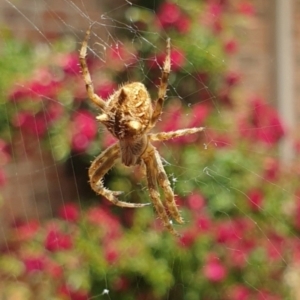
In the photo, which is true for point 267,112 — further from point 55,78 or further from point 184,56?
point 55,78

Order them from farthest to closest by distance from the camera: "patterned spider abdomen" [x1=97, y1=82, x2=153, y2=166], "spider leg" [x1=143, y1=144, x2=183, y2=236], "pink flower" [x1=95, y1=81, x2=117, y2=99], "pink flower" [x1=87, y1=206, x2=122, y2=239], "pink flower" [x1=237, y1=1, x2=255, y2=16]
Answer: "pink flower" [x1=237, y1=1, x2=255, y2=16] < "pink flower" [x1=87, y1=206, x2=122, y2=239] < "pink flower" [x1=95, y1=81, x2=117, y2=99] < "spider leg" [x1=143, y1=144, x2=183, y2=236] < "patterned spider abdomen" [x1=97, y1=82, x2=153, y2=166]

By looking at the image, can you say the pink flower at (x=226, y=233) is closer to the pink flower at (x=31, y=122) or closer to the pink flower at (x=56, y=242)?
the pink flower at (x=56, y=242)

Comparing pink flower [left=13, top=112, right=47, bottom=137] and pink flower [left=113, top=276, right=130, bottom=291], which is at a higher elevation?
pink flower [left=13, top=112, right=47, bottom=137]

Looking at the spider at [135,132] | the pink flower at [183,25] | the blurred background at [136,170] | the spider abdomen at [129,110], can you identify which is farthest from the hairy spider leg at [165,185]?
the pink flower at [183,25]

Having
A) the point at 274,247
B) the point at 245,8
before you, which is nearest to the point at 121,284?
the point at 274,247

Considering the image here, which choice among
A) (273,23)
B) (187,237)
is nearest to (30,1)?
(187,237)

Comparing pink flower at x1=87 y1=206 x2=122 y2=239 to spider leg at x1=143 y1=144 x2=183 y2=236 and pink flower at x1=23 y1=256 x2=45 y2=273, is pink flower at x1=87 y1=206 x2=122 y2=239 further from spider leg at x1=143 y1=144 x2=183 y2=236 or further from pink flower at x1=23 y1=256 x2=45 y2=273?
spider leg at x1=143 y1=144 x2=183 y2=236

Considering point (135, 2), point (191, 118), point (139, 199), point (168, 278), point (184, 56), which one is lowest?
point (168, 278)

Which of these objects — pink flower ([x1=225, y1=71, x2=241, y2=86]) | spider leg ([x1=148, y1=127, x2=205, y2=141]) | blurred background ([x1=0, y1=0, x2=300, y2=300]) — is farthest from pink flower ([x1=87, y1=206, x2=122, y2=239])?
spider leg ([x1=148, y1=127, x2=205, y2=141])
